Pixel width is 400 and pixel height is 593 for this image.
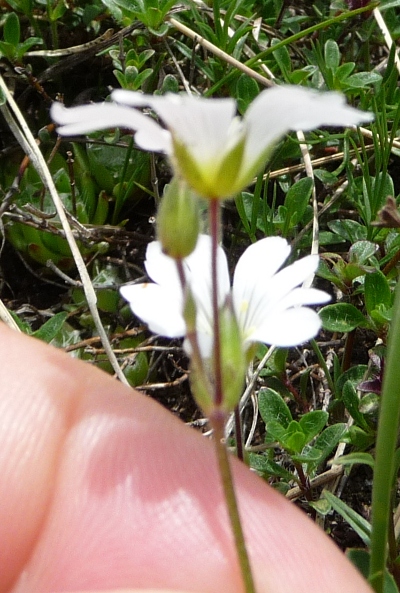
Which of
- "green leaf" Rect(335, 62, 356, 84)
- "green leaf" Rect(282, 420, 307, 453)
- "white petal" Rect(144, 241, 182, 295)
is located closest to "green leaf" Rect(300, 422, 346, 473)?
"green leaf" Rect(282, 420, 307, 453)

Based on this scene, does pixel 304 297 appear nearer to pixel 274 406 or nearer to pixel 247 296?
pixel 247 296

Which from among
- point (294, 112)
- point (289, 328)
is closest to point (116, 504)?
point (289, 328)

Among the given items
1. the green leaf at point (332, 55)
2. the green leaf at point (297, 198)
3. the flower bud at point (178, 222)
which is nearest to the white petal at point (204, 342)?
the flower bud at point (178, 222)

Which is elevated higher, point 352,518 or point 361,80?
point 361,80

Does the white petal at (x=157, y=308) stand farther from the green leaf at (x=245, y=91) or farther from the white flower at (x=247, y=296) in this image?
the green leaf at (x=245, y=91)

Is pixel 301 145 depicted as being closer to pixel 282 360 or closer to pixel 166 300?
pixel 282 360

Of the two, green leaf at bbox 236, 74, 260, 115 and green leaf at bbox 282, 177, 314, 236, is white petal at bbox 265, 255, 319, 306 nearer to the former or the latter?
green leaf at bbox 282, 177, 314, 236

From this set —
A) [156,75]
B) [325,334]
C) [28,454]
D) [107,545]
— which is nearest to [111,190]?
[156,75]
